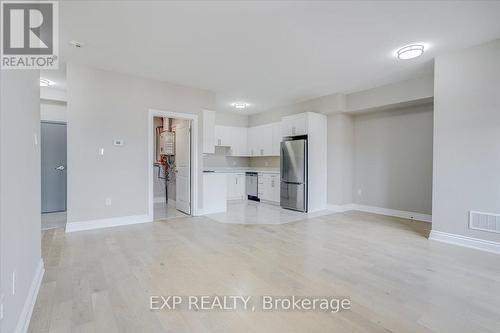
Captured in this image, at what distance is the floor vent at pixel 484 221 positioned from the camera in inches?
125

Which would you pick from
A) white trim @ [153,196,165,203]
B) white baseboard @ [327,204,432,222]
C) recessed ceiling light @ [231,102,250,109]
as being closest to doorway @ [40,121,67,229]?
white trim @ [153,196,165,203]

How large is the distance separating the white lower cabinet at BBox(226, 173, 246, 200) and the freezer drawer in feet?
5.50

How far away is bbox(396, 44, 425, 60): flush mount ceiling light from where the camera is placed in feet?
11.0

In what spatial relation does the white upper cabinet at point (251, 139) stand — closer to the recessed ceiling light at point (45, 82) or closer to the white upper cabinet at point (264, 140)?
the white upper cabinet at point (264, 140)

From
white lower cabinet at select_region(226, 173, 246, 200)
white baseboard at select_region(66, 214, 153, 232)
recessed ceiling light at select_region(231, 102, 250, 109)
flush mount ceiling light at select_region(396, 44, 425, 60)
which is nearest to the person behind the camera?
flush mount ceiling light at select_region(396, 44, 425, 60)

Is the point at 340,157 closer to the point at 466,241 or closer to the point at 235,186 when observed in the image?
the point at 466,241

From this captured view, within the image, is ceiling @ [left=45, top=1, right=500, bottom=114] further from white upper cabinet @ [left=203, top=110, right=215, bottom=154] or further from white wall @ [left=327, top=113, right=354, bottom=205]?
white wall @ [left=327, top=113, right=354, bottom=205]

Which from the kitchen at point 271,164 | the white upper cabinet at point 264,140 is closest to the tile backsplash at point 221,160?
the kitchen at point 271,164

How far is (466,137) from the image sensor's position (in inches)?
135

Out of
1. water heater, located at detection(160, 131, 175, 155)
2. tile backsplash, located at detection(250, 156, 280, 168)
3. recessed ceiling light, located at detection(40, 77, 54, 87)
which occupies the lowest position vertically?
tile backsplash, located at detection(250, 156, 280, 168)

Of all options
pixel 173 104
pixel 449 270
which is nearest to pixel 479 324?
pixel 449 270

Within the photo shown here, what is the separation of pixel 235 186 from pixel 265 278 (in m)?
5.10

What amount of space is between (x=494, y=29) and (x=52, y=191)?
8099 millimetres

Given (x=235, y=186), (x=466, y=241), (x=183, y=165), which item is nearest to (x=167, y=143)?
(x=183, y=165)
